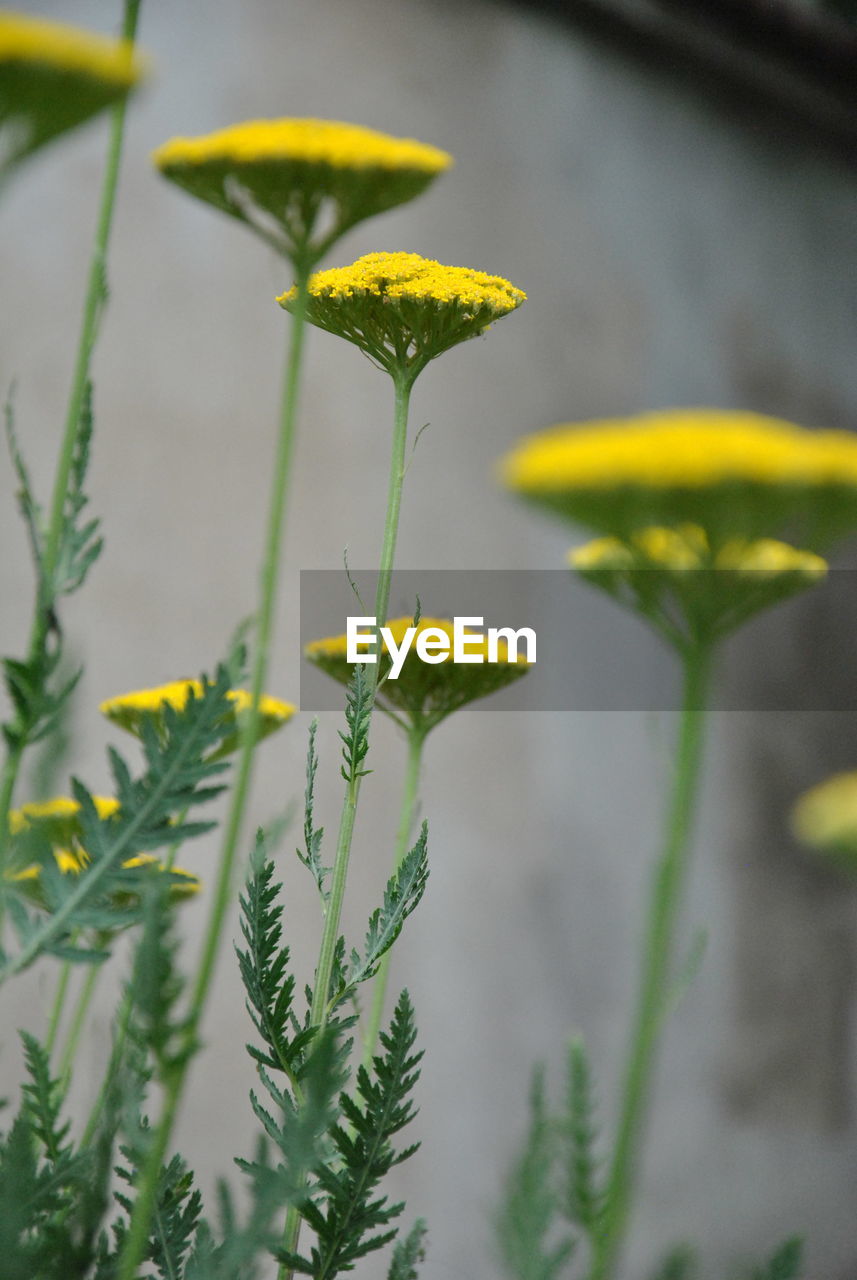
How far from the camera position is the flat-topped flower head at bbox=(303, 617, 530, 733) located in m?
0.60

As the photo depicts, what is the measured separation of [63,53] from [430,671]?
1.33ft

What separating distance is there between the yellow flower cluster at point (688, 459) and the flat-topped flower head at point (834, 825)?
7cm

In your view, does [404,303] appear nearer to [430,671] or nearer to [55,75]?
[430,671]

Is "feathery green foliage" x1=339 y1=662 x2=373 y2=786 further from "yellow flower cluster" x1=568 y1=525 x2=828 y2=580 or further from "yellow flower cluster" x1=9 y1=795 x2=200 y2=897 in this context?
"yellow flower cluster" x1=568 y1=525 x2=828 y2=580

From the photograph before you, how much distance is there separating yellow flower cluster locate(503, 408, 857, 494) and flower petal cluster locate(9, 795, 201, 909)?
16 cm

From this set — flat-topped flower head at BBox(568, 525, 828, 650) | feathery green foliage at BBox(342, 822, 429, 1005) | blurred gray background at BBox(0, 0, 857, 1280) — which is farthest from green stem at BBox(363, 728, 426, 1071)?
blurred gray background at BBox(0, 0, 857, 1280)

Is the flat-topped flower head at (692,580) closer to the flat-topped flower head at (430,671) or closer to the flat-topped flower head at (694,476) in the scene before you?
the flat-topped flower head at (694,476)

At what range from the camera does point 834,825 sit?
243 millimetres

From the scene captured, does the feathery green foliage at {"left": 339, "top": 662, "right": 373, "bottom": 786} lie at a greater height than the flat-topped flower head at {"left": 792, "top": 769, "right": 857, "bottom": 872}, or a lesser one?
greater

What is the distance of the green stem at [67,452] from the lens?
0.33 metres

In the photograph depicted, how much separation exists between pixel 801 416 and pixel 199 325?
1.20 m

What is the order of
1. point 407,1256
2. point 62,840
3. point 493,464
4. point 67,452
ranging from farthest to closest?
point 493,464, point 62,840, point 407,1256, point 67,452

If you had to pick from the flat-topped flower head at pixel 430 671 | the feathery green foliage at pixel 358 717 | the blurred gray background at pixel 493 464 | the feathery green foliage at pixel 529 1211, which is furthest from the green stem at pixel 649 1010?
the blurred gray background at pixel 493 464

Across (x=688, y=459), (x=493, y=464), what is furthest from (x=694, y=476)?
(x=493, y=464)
